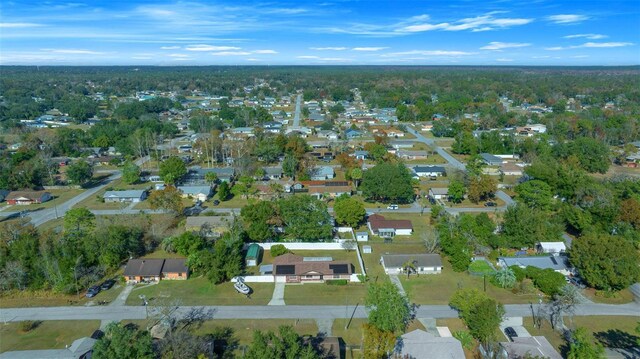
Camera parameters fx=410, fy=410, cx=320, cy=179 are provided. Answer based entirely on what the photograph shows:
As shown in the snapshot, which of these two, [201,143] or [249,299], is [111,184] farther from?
[249,299]

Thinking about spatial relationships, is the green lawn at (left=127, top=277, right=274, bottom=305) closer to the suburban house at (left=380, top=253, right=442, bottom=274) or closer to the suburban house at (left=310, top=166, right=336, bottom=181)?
the suburban house at (left=380, top=253, right=442, bottom=274)

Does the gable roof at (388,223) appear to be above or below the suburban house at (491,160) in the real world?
below

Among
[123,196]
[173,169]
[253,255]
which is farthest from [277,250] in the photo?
[173,169]

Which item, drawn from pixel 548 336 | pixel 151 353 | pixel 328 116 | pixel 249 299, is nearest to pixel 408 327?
pixel 548 336

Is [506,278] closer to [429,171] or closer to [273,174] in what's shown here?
[429,171]

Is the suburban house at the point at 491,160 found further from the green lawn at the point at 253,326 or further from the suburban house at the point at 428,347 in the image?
the green lawn at the point at 253,326

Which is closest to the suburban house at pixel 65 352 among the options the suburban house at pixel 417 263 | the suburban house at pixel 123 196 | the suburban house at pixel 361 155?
the suburban house at pixel 417 263

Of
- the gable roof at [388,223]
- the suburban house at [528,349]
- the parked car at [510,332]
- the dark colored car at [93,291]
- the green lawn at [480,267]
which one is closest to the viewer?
the suburban house at [528,349]
